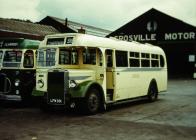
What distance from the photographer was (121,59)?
14.8 meters

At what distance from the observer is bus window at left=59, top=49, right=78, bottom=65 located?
540 inches

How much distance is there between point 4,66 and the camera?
1543 cm

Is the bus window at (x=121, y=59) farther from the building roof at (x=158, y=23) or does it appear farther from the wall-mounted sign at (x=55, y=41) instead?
the building roof at (x=158, y=23)

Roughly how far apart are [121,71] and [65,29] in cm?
3835

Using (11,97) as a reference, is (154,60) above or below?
above

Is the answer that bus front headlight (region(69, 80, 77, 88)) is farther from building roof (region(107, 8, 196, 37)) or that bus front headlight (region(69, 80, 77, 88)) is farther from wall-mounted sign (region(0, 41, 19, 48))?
building roof (region(107, 8, 196, 37))

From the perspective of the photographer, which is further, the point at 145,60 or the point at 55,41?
the point at 145,60

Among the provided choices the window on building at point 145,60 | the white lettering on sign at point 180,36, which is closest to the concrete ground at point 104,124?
the window on building at point 145,60

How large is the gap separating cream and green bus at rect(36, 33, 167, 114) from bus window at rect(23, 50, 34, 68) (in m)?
1.57

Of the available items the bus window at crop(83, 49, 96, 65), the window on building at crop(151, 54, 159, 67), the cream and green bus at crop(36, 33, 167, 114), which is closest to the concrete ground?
the cream and green bus at crop(36, 33, 167, 114)

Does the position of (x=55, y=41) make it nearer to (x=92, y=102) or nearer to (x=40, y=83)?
(x=40, y=83)

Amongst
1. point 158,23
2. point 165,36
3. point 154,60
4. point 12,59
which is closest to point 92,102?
point 12,59

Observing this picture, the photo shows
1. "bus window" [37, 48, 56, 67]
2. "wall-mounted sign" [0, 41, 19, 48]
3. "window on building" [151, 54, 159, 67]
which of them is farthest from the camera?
"window on building" [151, 54, 159, 67]

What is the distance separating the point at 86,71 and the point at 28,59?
3421 millimetres
